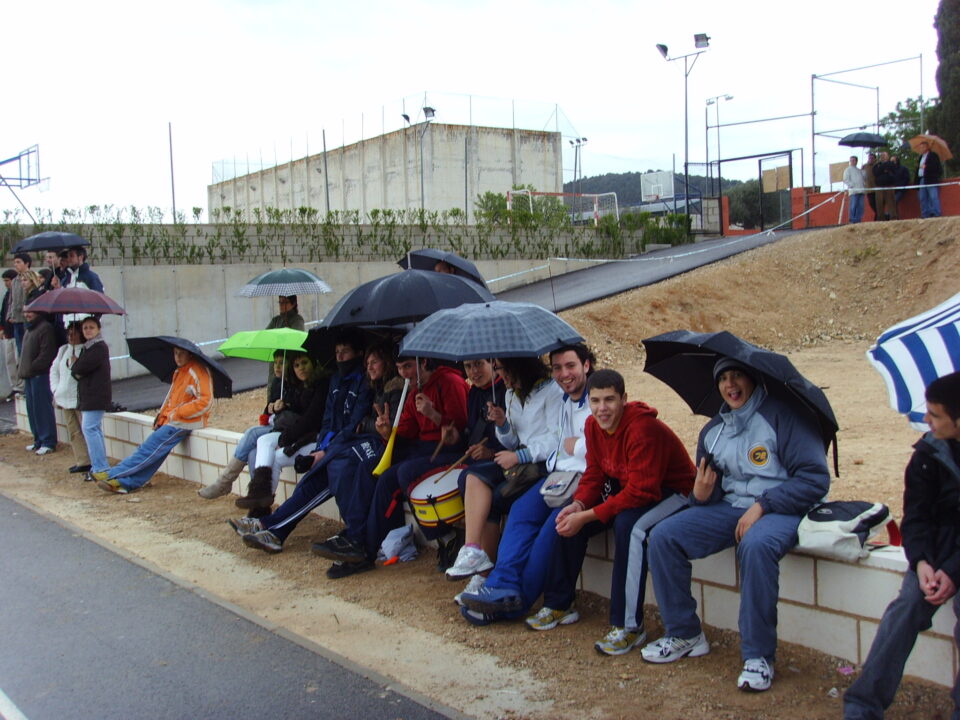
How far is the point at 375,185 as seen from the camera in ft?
142

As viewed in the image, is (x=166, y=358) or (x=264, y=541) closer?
(x=264, y=541)

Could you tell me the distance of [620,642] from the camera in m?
4.45

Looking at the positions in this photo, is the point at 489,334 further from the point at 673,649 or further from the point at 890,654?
the point at 890,654

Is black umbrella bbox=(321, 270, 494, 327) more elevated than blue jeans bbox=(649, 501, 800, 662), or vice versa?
black umbrella bbox=(321, 270, 494, 327)

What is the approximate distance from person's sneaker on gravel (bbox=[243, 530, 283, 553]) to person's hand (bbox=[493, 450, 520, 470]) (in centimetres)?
198

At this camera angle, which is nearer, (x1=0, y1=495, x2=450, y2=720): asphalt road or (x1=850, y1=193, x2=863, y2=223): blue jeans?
(x1=0, y1=495, x2=450, y2=720): asphalt road

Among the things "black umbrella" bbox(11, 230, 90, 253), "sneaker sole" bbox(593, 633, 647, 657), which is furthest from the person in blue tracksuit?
"black umbrella" bbox(11, 230, 90, 253)

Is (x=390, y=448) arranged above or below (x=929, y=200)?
below

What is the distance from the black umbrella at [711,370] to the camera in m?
4.16

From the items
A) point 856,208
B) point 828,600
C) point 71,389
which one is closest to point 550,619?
point 828,600

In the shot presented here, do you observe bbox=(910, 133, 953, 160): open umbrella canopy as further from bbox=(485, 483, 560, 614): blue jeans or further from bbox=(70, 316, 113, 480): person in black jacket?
bbox=(485, 483, 560, 614): blue jeans

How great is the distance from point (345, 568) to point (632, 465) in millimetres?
2298

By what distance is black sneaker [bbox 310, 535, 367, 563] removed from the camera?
234 inches

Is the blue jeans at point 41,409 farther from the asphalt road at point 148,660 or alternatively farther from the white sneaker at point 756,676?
the white sneaker at point 756,676
